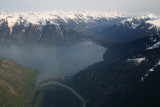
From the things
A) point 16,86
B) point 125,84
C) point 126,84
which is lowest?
point 16,86

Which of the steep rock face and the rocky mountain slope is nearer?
the rocky mountain slope

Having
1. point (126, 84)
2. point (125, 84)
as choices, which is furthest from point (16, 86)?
point (126, 84)

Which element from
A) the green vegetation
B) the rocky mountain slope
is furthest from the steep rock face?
the green vegetation

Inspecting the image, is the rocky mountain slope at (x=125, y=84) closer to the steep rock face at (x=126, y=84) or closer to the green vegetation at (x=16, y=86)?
the steep rock face at (x=126, y=84)

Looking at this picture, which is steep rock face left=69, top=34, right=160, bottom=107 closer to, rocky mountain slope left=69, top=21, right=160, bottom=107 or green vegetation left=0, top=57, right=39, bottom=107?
rocky mountain slope left=69, top=21, right=160, bottom=107

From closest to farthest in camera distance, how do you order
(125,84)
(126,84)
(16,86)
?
(126,84) → (125,84) → (16,86)

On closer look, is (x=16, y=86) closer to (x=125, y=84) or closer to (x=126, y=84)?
(x=125, y=84)

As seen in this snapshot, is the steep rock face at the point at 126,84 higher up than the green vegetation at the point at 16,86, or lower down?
higher up

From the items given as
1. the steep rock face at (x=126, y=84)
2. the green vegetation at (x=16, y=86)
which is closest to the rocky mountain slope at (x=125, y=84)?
the steep rock face at (x=126, y=84)

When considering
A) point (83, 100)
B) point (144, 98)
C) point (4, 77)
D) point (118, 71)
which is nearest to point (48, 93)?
point (83, 100)

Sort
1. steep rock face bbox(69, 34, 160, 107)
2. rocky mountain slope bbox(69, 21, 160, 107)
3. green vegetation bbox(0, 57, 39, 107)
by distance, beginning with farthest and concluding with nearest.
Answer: green vegetation bbox(0, 57, 39, 107) → steep rock face bbox(69, 34, 160, 107) → rocky mountain slope bbox(69, 21, 160, 107)

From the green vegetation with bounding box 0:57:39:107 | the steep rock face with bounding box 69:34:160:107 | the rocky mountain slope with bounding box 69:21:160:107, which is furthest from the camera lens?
the green vegetation with bounding box 0:57:39:107
